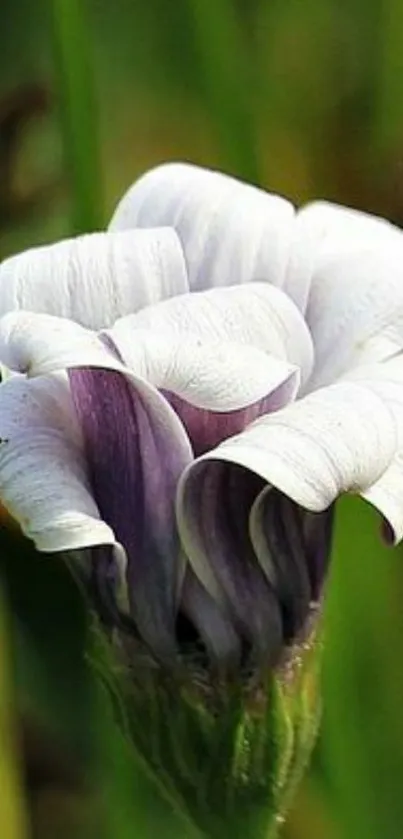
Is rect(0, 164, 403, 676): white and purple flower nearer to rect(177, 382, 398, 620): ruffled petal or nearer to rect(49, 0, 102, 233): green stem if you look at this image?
rect(177, 382, 398, 620): ruffled petal

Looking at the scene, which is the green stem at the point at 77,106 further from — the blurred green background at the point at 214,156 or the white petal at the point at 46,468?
the white petal at the point at 46,468

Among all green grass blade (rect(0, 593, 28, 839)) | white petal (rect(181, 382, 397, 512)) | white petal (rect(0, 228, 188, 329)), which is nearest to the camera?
white petal (rect(181, 382, 397, 512))

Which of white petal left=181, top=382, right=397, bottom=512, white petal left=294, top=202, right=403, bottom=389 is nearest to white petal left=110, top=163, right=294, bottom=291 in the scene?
white petal left=294, top=202, right=403, bottom=389

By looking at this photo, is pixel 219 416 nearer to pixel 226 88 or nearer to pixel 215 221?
pixel 215 221

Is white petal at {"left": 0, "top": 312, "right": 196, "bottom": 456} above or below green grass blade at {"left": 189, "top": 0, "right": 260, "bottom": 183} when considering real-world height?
above

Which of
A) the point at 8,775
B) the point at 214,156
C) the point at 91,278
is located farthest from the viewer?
the point at 214,156

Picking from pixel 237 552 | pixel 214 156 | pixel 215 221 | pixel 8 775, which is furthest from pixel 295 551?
pixel 214 156
